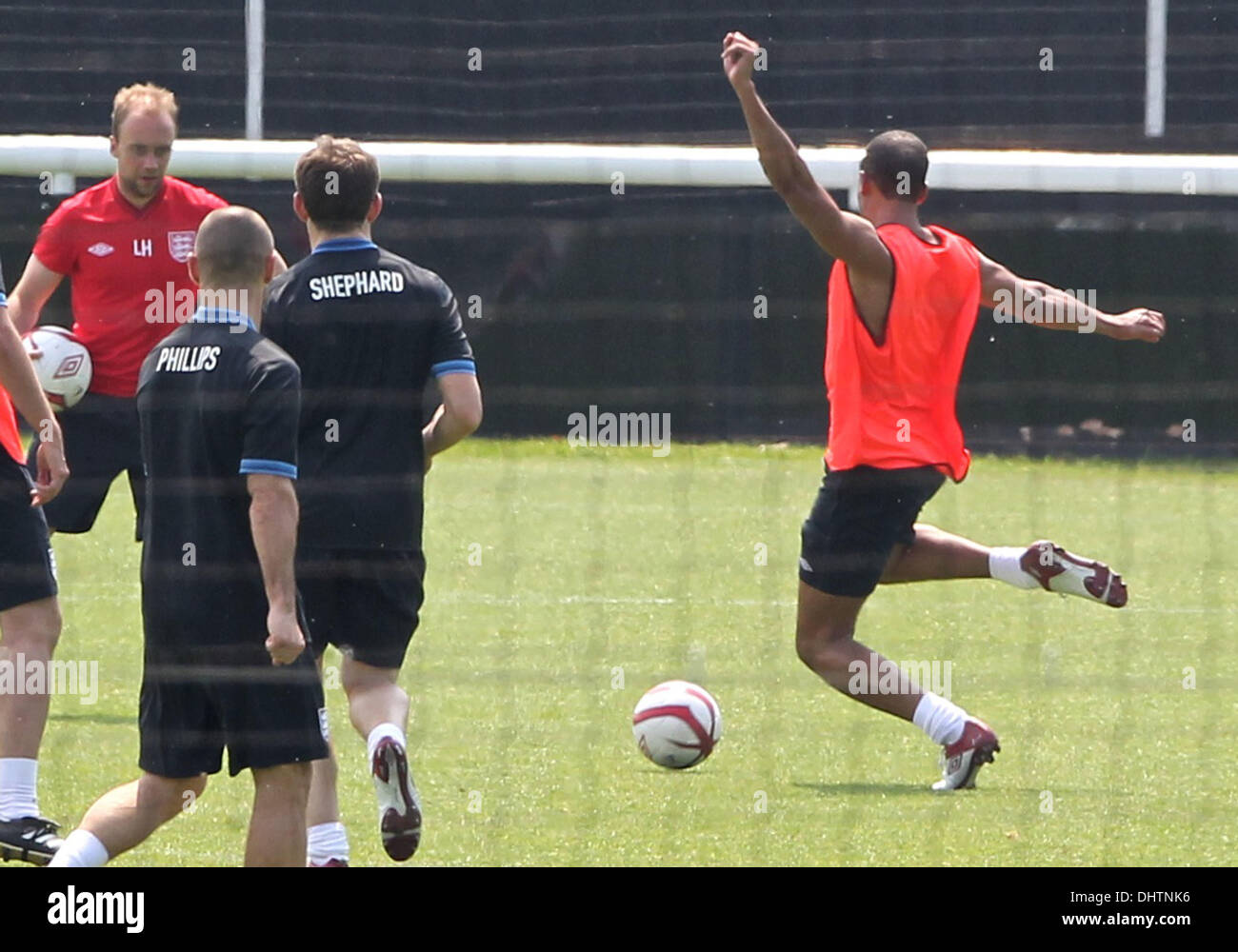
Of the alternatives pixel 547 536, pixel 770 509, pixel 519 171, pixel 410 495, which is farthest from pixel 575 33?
pixel 410 495

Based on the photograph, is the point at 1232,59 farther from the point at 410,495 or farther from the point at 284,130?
the point at 410,495

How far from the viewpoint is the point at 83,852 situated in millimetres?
5133

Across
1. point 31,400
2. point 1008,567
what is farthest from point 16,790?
point 1008,567

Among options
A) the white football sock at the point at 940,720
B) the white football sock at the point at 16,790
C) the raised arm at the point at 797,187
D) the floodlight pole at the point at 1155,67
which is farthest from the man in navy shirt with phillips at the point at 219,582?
the floodlight pole at the point at 1155,67

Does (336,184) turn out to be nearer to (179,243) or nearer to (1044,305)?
(179,243)

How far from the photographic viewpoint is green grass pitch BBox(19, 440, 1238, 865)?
21.1 ft

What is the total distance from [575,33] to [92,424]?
41.8 feet

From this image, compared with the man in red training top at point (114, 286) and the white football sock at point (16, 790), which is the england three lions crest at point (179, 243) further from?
the white football sock at point (16, 790)

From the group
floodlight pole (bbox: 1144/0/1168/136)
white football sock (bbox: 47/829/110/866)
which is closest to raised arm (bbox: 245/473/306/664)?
white football sock (bbox: 47/829/110/866)

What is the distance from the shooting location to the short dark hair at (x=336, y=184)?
5828 millimetres

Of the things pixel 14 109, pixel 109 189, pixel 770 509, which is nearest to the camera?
pixel 109 189

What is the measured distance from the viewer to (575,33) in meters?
20.5

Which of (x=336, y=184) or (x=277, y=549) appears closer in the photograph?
Result: (x=277, y=549)

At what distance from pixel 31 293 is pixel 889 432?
3221mm
